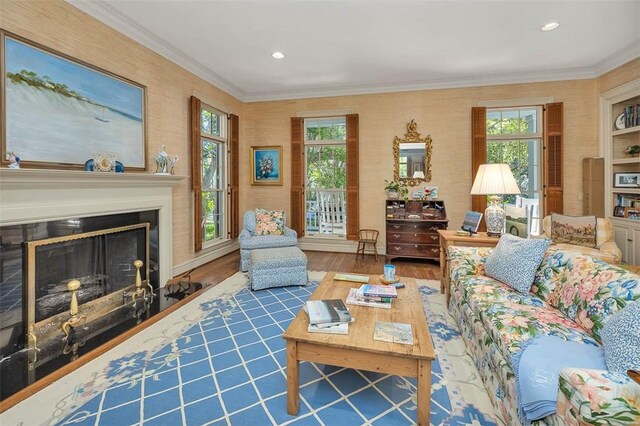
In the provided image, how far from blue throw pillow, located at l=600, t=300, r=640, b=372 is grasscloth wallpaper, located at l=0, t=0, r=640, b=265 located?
12.8 ft

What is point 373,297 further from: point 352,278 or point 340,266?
point 340,266

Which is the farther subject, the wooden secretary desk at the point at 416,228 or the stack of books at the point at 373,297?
the wooden secretary desk at the point at 416,228

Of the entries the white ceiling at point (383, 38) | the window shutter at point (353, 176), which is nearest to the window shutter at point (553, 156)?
the white ceiling at point (383, 38)

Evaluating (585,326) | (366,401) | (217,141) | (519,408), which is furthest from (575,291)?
(217,141)

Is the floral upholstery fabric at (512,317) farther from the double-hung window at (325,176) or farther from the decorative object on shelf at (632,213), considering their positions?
the double-hung window at (325,176)

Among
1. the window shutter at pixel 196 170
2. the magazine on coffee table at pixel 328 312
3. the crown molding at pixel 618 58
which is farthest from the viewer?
the window shutter at pixel 196 170

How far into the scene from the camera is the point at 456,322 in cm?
263

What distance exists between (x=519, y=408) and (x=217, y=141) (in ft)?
16.5

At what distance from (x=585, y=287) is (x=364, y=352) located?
137 cm

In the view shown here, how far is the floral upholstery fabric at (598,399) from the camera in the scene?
0.92 metres

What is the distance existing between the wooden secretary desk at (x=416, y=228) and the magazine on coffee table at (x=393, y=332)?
10.3ft

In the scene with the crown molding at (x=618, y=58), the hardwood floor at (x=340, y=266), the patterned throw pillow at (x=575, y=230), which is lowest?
the hardwood floor at (x=340, y=266)

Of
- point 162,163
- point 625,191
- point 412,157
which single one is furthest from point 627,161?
point 162,163

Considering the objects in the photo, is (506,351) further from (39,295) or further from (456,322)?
(39,295)
